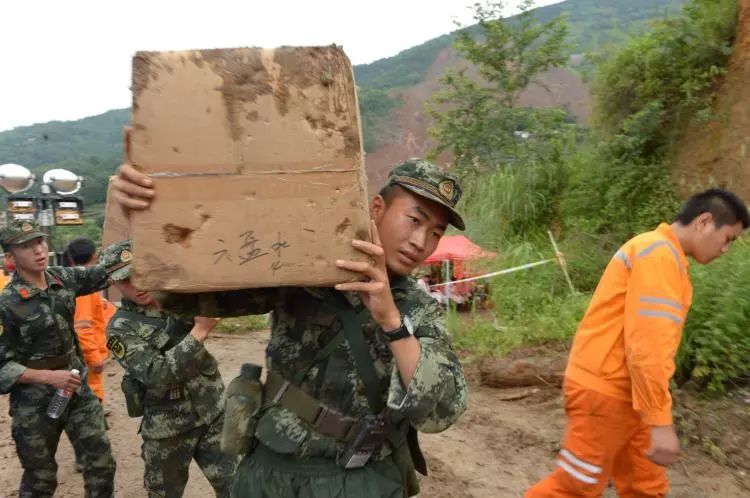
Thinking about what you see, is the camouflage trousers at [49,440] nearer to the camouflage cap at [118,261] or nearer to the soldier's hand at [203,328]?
the camouflage cap at [118,261]

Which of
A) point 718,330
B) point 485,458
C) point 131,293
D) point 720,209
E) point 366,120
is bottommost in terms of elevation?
point 485,458

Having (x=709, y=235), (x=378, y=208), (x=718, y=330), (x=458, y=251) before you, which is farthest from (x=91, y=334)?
(x=458, y=251)

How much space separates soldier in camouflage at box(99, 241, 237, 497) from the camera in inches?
100

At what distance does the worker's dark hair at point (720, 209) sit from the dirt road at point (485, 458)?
1.88 metres

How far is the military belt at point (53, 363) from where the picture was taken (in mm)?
3318

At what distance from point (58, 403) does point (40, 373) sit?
0.67 feet

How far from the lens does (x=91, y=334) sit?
4.45 m

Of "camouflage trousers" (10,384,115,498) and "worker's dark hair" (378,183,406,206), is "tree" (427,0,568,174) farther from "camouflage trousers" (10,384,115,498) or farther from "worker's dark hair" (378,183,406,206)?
"worker's dark hair" (378,183,406,206)

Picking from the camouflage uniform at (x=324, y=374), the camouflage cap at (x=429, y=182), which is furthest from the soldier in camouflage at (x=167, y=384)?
the camouflage cap at (x=429, y=182)

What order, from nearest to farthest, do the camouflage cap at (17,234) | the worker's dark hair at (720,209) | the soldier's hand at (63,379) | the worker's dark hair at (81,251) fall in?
the worker's dark hair at (720,209), the soldier's hand at (63,379), the camouflage cap at (17,234), the worker's dark hair at (81,251)

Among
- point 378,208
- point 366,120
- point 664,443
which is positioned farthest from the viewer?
point 366,120

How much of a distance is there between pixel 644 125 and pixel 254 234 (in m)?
7.54

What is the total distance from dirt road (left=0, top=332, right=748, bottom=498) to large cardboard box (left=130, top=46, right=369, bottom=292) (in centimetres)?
290

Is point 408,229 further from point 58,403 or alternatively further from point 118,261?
point 58,403
